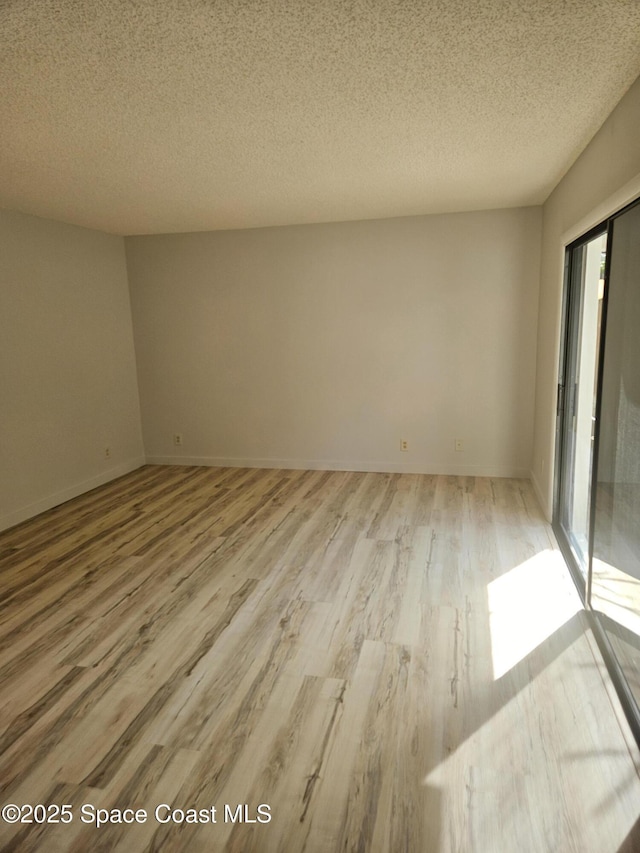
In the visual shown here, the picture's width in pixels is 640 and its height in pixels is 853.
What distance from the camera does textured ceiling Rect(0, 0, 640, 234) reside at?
5.30 ft

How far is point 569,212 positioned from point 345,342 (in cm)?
240

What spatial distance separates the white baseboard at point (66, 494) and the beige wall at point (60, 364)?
1 cm

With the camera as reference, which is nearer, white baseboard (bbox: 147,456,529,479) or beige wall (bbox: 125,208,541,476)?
beige wall (bbox: 125,208,541,476)

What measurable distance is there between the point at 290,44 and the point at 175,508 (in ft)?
11.7

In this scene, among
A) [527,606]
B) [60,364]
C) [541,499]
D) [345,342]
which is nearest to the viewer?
[527,606]

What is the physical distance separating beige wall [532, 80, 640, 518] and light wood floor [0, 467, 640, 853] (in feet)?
2.91

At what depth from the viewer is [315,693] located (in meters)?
2.15

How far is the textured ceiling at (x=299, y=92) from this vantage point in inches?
63.6

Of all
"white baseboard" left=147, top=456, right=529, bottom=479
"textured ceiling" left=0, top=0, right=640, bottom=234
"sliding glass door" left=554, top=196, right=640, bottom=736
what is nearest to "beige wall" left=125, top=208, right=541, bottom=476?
"white baseboard" left=147, top=456, right=529, bottom=479

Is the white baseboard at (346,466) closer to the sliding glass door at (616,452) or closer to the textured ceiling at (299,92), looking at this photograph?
the sliding glass door at (616,452)

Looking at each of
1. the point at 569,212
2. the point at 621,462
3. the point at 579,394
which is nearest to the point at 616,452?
the point at 621,462

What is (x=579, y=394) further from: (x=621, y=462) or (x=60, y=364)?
(x=60, y=364)

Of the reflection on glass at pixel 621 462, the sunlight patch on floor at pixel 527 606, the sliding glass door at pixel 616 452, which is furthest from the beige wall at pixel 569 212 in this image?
the sunlight patch on floor at pixel 527 606

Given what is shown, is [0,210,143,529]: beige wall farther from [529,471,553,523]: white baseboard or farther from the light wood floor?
[529,471,553,523]: white baseboard
